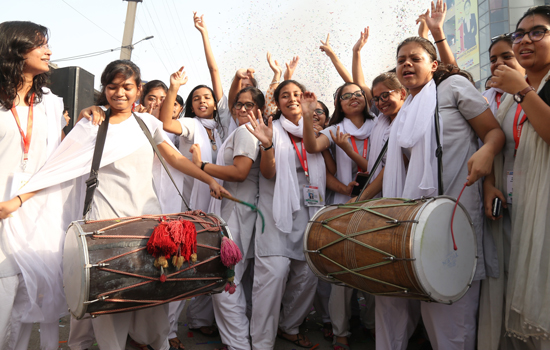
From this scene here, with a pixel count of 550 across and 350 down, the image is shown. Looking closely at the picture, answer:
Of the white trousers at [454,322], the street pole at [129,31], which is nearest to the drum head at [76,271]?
the white trousers at [454,322]

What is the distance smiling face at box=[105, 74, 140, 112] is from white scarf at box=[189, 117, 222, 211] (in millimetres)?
1153

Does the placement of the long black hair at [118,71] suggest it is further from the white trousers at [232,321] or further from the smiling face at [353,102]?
the smiling face at [353,102]

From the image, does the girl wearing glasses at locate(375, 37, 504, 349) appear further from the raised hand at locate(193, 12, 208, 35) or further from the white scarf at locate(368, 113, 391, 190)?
the raised hand at locate(193, 12, 208, 35)

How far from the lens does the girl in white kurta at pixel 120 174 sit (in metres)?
2.82

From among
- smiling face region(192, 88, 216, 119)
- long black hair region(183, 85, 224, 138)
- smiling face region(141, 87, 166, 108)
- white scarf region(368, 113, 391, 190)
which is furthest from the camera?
smiling face region(141, 87, 166, 108)

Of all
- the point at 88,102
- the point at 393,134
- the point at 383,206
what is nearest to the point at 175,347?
the point at 383,206

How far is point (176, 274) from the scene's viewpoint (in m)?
2.55

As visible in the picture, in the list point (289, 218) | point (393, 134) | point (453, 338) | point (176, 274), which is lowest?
point (453, 338)

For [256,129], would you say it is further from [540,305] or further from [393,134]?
[540,305]

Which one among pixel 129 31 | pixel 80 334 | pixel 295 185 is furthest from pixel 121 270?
pixel 129 31

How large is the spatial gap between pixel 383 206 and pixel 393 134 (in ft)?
2.49

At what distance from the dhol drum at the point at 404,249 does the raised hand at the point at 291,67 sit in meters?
2.76

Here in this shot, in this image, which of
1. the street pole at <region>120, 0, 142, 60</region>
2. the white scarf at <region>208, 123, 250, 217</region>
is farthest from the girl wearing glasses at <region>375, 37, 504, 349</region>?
the street pole at <region>120, 0, 142, 60</region>

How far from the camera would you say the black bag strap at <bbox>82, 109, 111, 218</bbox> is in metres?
2.75
